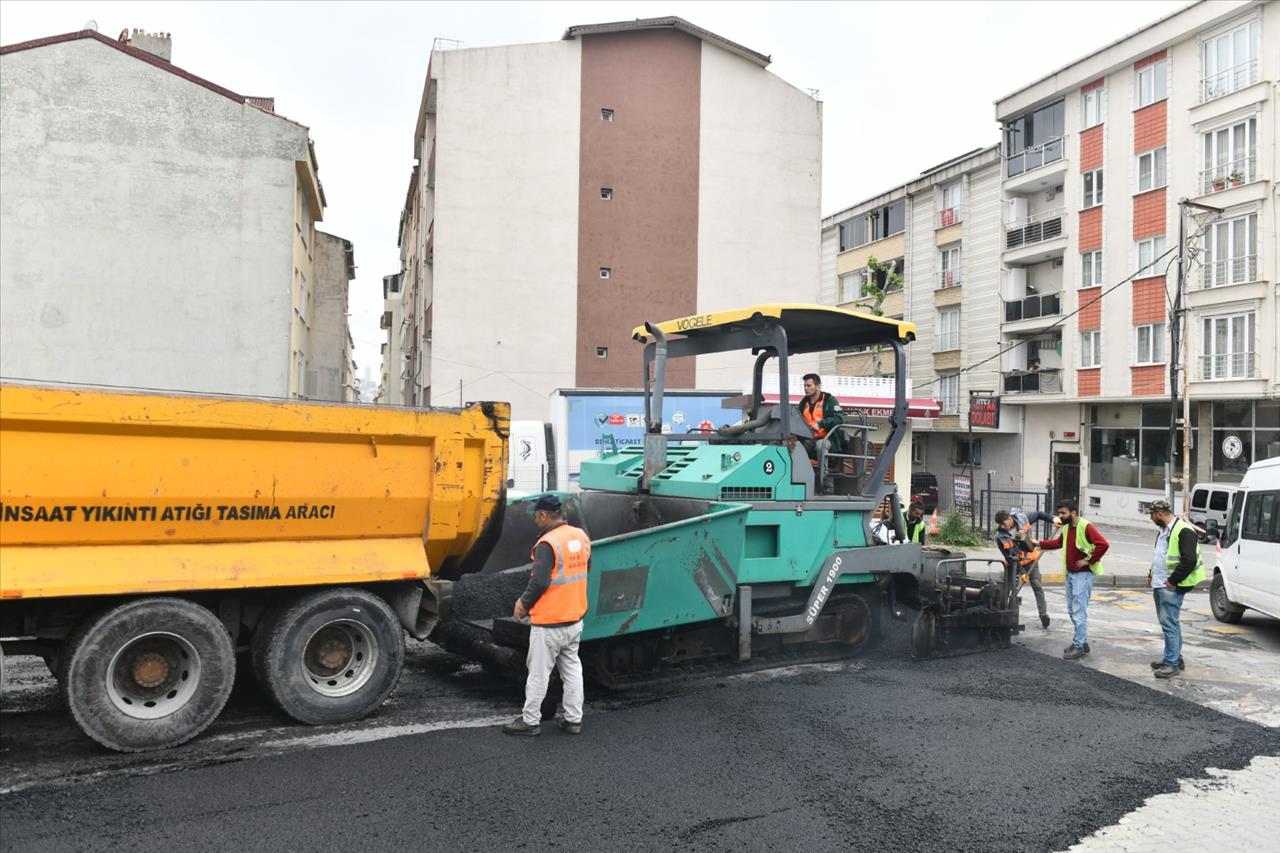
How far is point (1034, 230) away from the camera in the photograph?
32219mm

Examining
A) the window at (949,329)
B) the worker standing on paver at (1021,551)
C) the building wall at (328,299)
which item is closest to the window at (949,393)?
the window at (949,329)

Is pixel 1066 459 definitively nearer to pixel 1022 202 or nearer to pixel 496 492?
pixel 1022 202

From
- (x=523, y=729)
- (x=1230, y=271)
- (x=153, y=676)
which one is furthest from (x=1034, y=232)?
(x=153, y=676)

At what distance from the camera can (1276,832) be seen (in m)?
4.82

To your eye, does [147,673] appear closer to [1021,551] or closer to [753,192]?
[1021,551]

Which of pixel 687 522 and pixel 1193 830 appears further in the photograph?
pixel 687 522

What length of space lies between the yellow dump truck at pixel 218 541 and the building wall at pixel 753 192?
22634 millimetres

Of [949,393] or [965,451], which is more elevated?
[949,393]

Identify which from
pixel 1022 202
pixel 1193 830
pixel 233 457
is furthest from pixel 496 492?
pixel 1022 202

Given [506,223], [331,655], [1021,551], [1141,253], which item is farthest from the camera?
[1141,253]

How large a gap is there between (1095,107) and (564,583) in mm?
30406

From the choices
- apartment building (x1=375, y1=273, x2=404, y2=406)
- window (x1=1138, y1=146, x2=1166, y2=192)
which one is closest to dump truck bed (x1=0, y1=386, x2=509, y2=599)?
window (x1=1138, y1=146, x2=1166, y2=192)

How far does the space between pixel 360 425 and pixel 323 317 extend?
29263mm

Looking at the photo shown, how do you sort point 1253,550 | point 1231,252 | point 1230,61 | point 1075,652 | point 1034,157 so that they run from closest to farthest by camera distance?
1. point 1075,652
2. point 1253,550
3. point 1231,252
4. point 1230,61
5. point 1034,157
